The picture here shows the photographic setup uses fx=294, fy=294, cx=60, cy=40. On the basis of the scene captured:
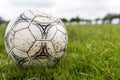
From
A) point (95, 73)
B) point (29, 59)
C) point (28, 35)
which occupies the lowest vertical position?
point (95, 73)

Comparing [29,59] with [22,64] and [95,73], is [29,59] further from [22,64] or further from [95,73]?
[95,73]

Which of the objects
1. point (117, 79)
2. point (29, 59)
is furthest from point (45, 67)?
point (117, 79)

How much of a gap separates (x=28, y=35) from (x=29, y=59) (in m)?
0.34

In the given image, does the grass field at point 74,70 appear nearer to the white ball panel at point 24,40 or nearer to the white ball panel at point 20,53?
the white ball panel at point 20,53

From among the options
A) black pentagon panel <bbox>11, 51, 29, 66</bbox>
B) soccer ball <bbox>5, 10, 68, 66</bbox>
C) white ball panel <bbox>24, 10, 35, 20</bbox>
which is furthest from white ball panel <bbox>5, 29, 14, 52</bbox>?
white ball panel <bbox>24, 10, 35, 20</bbox>

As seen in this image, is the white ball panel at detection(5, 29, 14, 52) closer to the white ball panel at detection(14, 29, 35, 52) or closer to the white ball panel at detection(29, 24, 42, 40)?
the white ball panel at detection(14, 29, 35, 52)

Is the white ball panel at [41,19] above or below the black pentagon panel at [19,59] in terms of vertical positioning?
above

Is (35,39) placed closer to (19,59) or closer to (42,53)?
(42,53)

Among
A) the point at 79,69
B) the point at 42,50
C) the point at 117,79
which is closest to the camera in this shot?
the point at 117,79

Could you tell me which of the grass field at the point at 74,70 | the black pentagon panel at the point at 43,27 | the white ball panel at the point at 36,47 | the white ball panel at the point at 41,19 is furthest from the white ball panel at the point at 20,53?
the white ball panel at the point at 41,19

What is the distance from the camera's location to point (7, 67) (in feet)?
14.9

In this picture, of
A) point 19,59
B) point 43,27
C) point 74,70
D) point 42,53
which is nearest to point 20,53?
point 19,59

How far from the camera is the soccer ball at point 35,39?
4047 mm

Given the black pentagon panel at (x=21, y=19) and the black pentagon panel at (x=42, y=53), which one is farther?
the black pentagon panel at (x=21, y=19)
